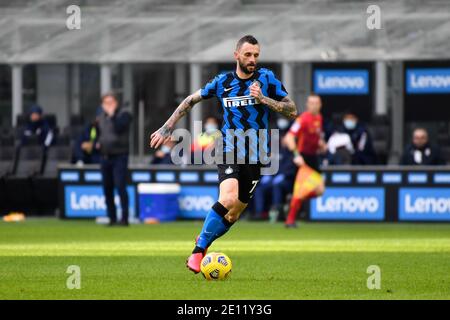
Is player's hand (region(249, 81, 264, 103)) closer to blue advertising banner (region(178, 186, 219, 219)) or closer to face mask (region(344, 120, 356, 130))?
blue advertising banner (region(178, 186, 219, 219))

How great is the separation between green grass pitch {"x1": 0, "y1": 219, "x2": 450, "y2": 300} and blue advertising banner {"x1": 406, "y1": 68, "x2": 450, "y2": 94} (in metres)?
4.86

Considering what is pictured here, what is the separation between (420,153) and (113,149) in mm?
6213

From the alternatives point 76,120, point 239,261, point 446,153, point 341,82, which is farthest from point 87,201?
point 239,261

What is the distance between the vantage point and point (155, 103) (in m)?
30.9

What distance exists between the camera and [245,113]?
1396 centimetres

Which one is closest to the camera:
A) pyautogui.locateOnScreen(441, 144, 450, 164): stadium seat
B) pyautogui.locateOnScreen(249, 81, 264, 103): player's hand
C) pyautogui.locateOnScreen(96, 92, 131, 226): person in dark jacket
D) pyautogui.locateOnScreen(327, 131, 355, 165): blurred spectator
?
pyautogui.locateOnScreen(249, 81, 264, 103): player's hand

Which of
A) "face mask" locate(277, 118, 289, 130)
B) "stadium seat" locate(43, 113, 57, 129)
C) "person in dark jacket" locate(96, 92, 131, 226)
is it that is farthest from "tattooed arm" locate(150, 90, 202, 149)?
"stadium seat" locate(43, 113, 57, 129)

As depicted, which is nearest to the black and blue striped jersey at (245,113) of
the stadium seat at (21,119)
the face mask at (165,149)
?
the face mask at (165,149)

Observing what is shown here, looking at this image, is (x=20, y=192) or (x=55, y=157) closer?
(x=20, y=192)

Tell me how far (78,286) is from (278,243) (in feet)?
23.7

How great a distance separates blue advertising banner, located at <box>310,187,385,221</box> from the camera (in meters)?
25.6

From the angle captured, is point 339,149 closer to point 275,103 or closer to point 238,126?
point 238,126

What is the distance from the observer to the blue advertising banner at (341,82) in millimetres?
29375

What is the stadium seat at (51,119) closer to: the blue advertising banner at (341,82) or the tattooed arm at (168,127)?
the blue advertising banner at (341,82)
